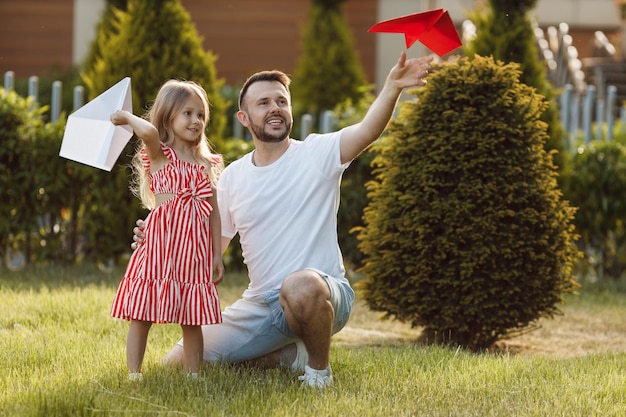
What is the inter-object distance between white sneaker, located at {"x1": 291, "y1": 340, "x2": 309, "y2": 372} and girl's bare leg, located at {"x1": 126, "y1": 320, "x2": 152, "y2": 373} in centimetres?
71

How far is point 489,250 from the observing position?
567 centimetres

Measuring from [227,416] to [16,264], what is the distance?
5.42 meters

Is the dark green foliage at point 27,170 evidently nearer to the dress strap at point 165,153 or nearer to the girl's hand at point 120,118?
the dress strap at point 165,153

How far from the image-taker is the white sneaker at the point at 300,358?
4551 millimetres

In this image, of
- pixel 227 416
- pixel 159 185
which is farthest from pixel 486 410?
pixel 159 185

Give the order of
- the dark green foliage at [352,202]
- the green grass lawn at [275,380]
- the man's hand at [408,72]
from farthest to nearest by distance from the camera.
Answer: the dark green foliage at [352,202]
the man's hand at [408,72]
the green grass lawn at [275,380]

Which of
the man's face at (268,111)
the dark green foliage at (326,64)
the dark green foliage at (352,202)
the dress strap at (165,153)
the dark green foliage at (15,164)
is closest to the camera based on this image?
the dress strap at (165,153)

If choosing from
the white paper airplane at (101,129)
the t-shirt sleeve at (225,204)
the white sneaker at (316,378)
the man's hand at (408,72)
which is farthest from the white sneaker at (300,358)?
the man's hand at (408,72)

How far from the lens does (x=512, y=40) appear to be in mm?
8820

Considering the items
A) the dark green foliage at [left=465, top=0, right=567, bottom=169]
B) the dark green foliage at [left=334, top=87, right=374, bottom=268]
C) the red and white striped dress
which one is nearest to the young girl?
the red and white striped dress

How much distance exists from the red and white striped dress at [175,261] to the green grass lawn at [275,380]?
265 mm

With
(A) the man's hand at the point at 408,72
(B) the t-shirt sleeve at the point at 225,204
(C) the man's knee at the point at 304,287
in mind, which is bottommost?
(C) the man's knee at the point at 304,287

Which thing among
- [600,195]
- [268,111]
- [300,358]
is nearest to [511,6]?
[600,195]

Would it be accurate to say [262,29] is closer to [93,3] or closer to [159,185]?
[93,3]
